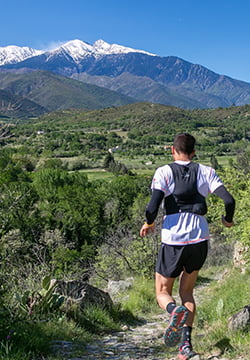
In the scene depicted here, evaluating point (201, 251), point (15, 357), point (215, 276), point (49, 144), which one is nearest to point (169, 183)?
point (201, 251)

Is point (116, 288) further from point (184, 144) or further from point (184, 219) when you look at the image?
point (184, 144)

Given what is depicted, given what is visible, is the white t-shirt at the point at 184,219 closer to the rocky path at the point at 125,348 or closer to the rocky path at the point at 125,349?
the rocky path at the point at 125,349

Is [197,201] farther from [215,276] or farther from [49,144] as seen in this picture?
[49,144]

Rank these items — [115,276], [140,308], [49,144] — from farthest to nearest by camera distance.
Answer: [49,144], [115,276], [140,308]

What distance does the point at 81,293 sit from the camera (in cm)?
541

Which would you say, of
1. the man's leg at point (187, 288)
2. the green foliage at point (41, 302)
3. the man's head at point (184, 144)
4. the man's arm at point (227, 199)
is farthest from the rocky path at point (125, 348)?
the man's head at point (184, 144)

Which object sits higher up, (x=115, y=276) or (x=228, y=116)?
(x=228, y=116)

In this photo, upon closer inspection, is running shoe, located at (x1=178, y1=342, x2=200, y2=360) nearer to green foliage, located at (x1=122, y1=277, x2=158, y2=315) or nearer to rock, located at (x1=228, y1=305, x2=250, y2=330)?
rock, located at (x1=228, y1=305, x2=250, y2=330)

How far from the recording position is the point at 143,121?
167375mm

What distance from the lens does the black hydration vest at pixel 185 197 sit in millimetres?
3488

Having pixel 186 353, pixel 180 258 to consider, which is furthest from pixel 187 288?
pixel 186 353

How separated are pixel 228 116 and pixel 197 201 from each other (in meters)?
176

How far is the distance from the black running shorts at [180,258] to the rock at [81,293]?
6.54 ft

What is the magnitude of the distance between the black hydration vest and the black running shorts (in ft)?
1.09
